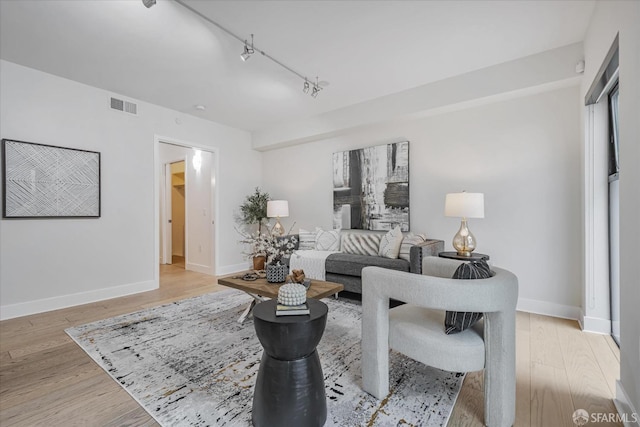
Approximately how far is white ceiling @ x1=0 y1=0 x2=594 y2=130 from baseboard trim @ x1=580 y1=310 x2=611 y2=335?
8.32ft

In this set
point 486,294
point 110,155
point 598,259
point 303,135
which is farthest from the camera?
point 303,135

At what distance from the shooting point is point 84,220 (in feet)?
12.0

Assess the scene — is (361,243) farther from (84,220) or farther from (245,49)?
(84,220)

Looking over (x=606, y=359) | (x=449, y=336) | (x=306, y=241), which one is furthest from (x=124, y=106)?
(x=606, y=359)

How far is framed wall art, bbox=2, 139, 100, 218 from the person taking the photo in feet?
10.4

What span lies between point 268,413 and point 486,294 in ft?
3.82

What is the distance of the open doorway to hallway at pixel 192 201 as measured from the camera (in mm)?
5426

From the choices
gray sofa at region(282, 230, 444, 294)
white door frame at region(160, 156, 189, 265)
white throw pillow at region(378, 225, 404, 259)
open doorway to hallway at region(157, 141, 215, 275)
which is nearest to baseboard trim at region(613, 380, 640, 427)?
gray sofa at region(282, 230, 444, 294)

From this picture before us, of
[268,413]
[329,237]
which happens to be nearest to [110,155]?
[329,237]

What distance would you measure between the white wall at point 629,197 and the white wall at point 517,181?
5.01 feet

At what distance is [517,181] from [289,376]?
3.22m

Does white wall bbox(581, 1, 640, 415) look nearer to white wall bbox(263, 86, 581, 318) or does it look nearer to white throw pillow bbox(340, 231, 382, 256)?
white wall bbox(263, 86, 581, 318)

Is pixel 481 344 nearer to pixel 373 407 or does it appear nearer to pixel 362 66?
pixel 373 407

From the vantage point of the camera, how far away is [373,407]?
5.32ft
